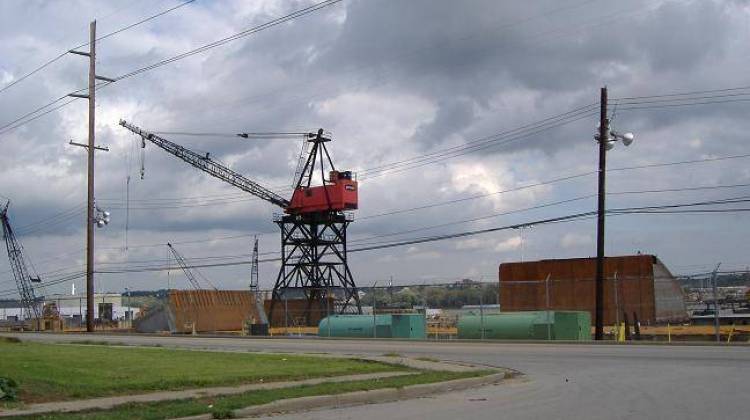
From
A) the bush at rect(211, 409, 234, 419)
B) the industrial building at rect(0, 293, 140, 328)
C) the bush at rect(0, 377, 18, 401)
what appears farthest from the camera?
the industrial building at rect(0, 293, 140, 328)

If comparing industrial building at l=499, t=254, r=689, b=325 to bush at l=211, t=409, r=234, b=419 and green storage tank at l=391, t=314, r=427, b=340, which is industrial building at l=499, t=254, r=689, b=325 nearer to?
green storage tank at l=391, t=314, r=427, b=340

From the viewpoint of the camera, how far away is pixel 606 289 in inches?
2063

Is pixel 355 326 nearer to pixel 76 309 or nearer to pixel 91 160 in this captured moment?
pixel 91 160

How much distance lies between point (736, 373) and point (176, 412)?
12032 mm

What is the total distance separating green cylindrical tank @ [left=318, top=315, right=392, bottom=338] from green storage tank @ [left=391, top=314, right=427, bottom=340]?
1.25 feet

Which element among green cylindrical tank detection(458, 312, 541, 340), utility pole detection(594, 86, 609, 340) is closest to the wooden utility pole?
green cylindrical tank detection(458, 312, 541, 340)

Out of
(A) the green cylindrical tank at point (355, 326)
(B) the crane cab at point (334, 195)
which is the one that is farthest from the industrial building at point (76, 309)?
(A) the green cylindrical tank at point (355, 326)

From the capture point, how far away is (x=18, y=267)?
341 ft

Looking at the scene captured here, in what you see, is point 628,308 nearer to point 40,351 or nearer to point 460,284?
point 460,284

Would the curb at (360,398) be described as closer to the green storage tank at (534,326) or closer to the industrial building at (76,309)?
the green storage tank at (534,326)

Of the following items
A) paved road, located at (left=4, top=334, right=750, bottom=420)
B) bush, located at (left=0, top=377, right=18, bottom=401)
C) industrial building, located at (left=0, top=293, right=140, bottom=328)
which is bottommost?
industrial building, located at (left=0, top=293, right=140, bottom=328)

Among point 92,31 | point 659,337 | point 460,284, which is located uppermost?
point 92,31

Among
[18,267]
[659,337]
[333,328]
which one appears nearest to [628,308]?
[659,337]

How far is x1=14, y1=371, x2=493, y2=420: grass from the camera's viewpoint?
11.7 metres
